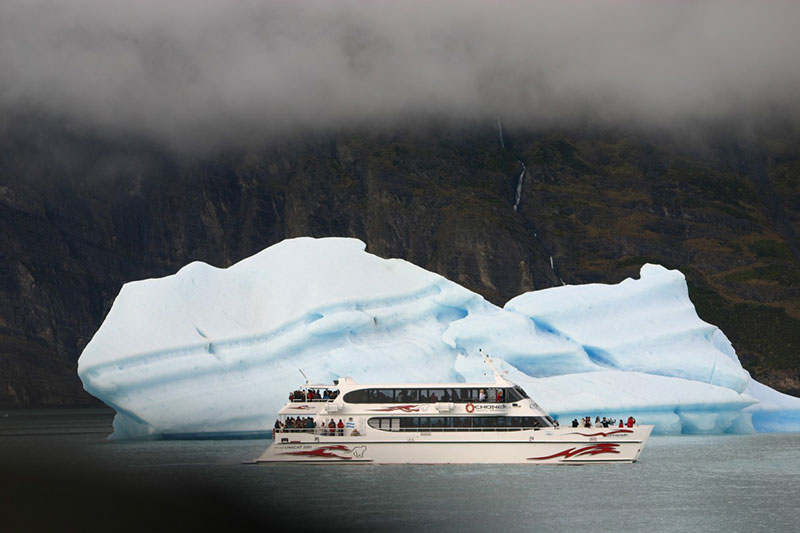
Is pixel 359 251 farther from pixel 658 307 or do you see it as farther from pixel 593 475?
pixel 593 475

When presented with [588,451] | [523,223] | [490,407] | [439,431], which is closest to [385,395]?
[439,431]

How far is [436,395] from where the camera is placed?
1711 inches

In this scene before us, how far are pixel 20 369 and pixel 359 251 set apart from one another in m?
123

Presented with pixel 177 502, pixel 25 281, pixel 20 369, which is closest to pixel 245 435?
pixel 177 502

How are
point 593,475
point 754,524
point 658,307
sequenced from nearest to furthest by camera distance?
point 754,524 → point 593,475 → point 658,307

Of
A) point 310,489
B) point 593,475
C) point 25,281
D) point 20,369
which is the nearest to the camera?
point 310,489

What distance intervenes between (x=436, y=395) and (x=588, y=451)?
643cm

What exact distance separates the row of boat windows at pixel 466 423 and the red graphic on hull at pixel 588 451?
121 centimetres

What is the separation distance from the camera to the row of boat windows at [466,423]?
1678 inches

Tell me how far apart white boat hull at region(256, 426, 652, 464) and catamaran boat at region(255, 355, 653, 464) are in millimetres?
39

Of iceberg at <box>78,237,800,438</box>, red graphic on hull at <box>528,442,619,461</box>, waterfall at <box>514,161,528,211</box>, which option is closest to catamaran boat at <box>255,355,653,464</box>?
red graphic on hull at <box>528,442,619,461</box>

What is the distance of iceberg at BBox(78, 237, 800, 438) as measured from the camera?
52.2m

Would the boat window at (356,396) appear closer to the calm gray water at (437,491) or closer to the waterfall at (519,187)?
the calm gray water at (437,491)

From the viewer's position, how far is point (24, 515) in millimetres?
32281
